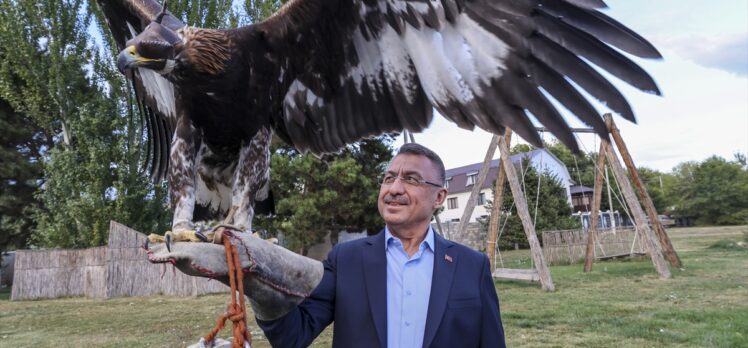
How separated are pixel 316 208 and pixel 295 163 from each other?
1.34 meters

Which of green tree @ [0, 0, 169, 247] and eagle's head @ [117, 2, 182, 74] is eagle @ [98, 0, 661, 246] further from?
green tree @ [0, 0, 169, 247]

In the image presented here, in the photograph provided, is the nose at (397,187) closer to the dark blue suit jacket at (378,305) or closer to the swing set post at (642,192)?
the dark blue suit jacket at (378,305)

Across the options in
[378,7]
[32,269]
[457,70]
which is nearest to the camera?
[457,70]

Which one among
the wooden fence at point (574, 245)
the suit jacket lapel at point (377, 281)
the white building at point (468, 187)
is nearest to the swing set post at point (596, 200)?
the wooden fence at point (574, 245)

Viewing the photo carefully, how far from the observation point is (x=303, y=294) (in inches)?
65.2

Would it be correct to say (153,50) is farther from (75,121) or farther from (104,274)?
(75,121)

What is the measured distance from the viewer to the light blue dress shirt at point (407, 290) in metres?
1.74

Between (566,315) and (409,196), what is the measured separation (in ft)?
21.0

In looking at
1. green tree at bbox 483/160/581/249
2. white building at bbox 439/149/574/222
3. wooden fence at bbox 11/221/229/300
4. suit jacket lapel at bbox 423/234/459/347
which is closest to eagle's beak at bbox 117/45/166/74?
suit jacket lapel at bbox 423/234/459/347

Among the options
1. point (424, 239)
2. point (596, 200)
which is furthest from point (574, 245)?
point (424, 239)

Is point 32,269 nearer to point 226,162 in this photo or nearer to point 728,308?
point 226,162

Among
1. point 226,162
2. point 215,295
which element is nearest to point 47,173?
point 215,295

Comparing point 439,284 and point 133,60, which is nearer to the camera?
point 439,284

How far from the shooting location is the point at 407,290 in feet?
5.90
